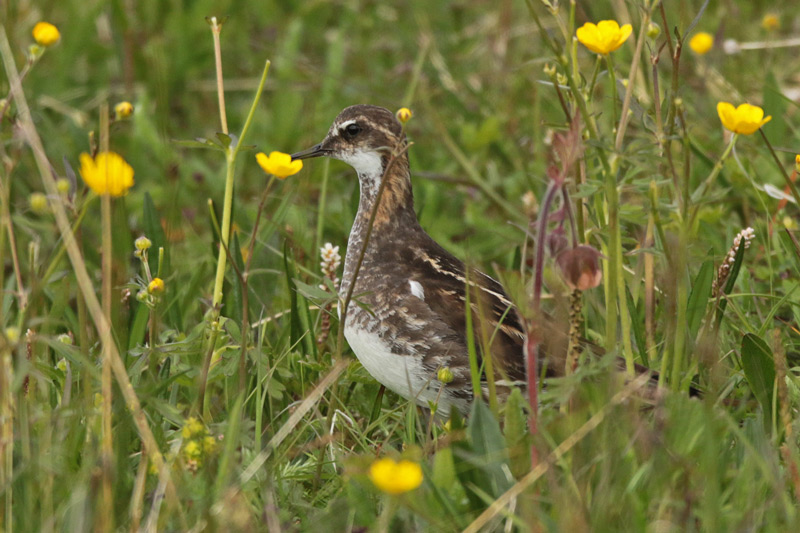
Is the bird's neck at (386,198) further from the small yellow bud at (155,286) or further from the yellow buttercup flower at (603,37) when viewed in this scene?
the yellow buttercup flower at (603,37)

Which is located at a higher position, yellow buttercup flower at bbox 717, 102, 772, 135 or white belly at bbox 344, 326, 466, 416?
yellow buttercup flower at bbox 717, 102, 772, 135

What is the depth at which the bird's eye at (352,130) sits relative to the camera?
14.8 feet

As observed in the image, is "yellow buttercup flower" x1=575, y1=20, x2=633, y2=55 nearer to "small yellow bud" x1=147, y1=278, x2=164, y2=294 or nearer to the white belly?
the white belly

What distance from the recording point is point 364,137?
14.8 ft

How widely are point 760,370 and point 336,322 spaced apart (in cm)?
168

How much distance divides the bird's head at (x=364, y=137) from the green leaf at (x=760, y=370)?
1703 millimetres

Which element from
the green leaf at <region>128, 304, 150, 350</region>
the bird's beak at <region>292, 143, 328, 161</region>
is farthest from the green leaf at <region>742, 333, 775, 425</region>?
the green leaf at <region>128, 304, 150, 350</region>

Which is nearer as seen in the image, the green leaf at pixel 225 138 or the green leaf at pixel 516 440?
the green leaf at pixel 516 440

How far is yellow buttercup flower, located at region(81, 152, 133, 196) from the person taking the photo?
259 cm

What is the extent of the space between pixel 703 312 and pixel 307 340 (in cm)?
152

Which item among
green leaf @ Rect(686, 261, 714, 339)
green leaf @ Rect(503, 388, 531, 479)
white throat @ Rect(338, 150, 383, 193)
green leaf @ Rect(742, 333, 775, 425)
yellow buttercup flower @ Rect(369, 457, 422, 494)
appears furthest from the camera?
white throat @ Rect(338, 150, 383, 193)

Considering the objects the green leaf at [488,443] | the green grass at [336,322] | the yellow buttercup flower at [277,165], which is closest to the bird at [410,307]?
the green grass at [336,322]

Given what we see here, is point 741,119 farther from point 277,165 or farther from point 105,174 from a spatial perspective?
point 105,174

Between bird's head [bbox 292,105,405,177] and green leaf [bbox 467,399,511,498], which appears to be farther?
bird's head [bbox 292,105,405,177]
